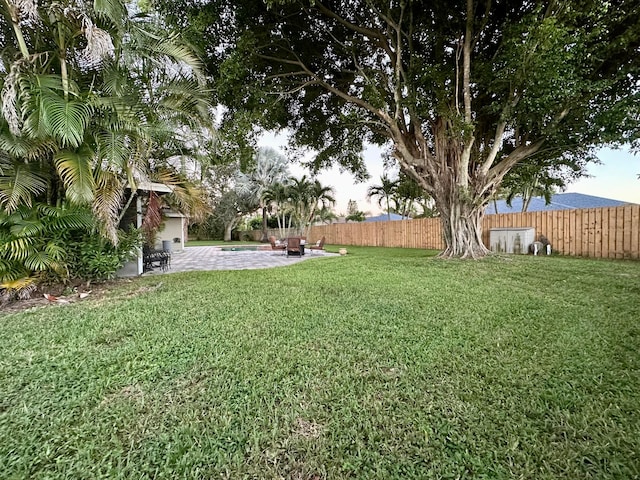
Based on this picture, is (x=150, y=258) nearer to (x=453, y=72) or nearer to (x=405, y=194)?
(x=453, y=72)

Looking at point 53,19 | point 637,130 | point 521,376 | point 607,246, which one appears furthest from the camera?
point 607,246

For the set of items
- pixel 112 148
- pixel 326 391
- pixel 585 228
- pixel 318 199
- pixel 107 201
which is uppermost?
pixel 318 199

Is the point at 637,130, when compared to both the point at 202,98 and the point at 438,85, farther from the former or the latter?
the point at 202,98

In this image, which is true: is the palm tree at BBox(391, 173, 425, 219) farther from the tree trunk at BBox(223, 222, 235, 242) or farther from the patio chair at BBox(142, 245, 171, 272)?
the tree trunk at BBox(223, 222, 235, 242)

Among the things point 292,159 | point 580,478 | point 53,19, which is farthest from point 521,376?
point 292,159

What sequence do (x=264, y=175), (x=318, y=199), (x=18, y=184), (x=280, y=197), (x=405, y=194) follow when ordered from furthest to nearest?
(x=264, y=175) → (x=280, y=197) → (x=318, y=199) → (x=405, y=194) → (x=18, y=184)

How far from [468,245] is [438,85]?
4.82m

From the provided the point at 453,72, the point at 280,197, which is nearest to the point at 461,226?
the point at 453,72

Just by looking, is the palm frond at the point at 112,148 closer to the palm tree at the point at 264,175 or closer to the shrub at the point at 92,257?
the shrub at the point at 92,257

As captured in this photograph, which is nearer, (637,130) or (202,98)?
(202,98)

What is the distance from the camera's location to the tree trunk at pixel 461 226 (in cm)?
932

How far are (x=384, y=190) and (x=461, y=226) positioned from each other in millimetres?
11449

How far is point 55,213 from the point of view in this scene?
4.86 metres

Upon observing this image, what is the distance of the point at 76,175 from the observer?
4449 millimetres
